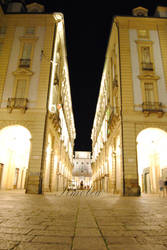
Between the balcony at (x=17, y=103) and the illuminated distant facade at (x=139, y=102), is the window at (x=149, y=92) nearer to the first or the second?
the illuminated distant facade at (x=139, y=102)

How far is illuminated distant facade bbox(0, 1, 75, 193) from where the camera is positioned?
672 inches

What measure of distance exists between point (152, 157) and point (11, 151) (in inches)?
662

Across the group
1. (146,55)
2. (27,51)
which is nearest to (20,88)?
(27,51)

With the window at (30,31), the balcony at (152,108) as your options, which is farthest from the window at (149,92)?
the window at (30,31)

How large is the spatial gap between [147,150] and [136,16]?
16.1m

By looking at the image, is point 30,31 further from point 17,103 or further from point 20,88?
point 17,103

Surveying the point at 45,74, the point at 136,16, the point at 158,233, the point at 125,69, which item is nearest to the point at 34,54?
the point at 45,74

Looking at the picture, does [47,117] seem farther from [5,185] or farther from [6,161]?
[5,185]

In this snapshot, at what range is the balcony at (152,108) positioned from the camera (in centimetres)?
1719

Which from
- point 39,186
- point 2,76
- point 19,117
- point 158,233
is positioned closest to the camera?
point 158,233

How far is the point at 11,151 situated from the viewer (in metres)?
22.9

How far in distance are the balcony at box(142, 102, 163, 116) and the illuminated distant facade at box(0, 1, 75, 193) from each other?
8494 mm

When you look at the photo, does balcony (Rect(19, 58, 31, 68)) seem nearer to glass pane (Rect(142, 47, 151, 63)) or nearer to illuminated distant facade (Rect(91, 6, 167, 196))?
illuminated distant facade (Rect(91, 6, 167, 196))

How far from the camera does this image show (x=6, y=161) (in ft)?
71.7
